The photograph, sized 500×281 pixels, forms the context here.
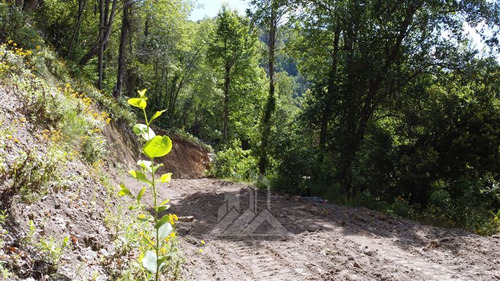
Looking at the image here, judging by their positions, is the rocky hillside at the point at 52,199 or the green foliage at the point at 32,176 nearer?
the rocky hillside at the point at 52,199

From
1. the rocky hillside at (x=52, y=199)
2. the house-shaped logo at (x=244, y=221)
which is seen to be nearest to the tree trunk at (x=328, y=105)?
the house-shaped logo at (x=244, y=221)

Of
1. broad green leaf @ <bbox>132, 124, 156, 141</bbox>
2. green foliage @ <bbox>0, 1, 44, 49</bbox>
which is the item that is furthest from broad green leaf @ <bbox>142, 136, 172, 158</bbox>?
green foliage @ <bbox>0, 1, 44, 49</bbox>

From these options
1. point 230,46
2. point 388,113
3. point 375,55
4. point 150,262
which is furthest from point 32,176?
point 230,46

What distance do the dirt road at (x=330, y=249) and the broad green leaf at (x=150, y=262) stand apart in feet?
8.38

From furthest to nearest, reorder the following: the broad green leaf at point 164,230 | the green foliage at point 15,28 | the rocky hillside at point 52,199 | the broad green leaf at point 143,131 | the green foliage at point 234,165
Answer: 1. the green foliage at point 234,165
2. the green foliage at point 15,28
3. the rocky hillside at point 52,199
4. the broad green leaf at point 164,230
5. the broad green leaf at point 143,131

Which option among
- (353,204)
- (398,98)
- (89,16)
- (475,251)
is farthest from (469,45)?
(89,16)

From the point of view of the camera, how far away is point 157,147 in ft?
5.58

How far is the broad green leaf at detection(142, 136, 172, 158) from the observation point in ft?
5.51

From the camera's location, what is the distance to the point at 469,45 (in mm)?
12109

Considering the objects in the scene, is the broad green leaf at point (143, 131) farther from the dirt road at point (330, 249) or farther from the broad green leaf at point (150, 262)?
the dirt road at point (330, 249)

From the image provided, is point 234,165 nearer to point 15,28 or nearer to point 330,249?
point 15,28

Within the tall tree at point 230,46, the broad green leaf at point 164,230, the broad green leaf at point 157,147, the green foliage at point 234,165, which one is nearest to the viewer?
the broad green leaf at point 157,147

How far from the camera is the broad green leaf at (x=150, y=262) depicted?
6.10ft

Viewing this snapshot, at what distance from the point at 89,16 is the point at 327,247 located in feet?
67.9
